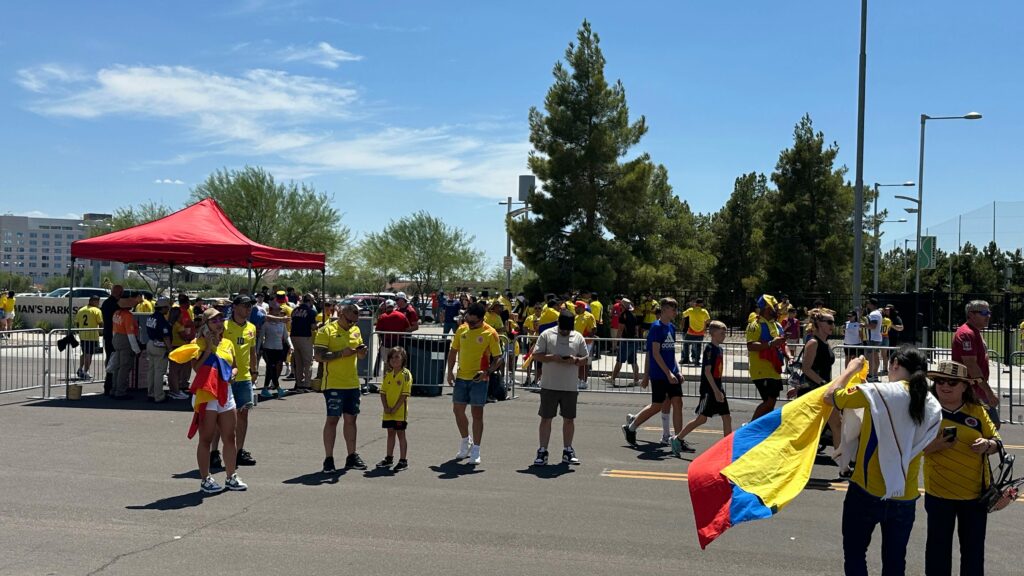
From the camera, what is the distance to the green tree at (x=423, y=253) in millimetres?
59156

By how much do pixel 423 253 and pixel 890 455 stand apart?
182ft

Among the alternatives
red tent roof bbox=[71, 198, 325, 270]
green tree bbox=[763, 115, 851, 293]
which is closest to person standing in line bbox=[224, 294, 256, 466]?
red tent roof bbox=[71, 198, 325, 270]

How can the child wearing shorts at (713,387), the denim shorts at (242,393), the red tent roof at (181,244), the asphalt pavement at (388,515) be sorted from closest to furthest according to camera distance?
1. the asphalt pavement at (388,515)
2. the denim shorts at (242,393)
3. the child wearing shorts at (713,387)
4. the red tent roof at (181,244)

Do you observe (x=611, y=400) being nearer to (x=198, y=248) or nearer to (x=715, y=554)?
(x=198, y=248)

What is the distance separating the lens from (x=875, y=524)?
4.70 m

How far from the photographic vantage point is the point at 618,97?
31406mm

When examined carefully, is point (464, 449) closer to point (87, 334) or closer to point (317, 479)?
point (317, 479)

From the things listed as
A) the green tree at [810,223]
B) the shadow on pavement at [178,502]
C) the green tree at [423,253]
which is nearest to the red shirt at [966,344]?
the shadow on pavement at [178,502]

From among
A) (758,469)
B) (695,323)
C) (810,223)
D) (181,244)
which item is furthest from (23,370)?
(810,223)

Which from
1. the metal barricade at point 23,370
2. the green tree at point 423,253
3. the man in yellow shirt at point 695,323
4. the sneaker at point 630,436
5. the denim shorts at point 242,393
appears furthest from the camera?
the green tree at point 423,253

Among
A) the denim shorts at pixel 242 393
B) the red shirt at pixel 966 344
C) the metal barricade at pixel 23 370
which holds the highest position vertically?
the red shirt at pixel 966 344

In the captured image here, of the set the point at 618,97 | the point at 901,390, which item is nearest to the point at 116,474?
the point at 901,390

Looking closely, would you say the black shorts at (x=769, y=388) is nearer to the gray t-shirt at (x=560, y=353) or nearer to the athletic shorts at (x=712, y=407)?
the athletic shorts at (x=712, y=407)

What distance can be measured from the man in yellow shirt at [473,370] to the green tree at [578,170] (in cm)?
2032
